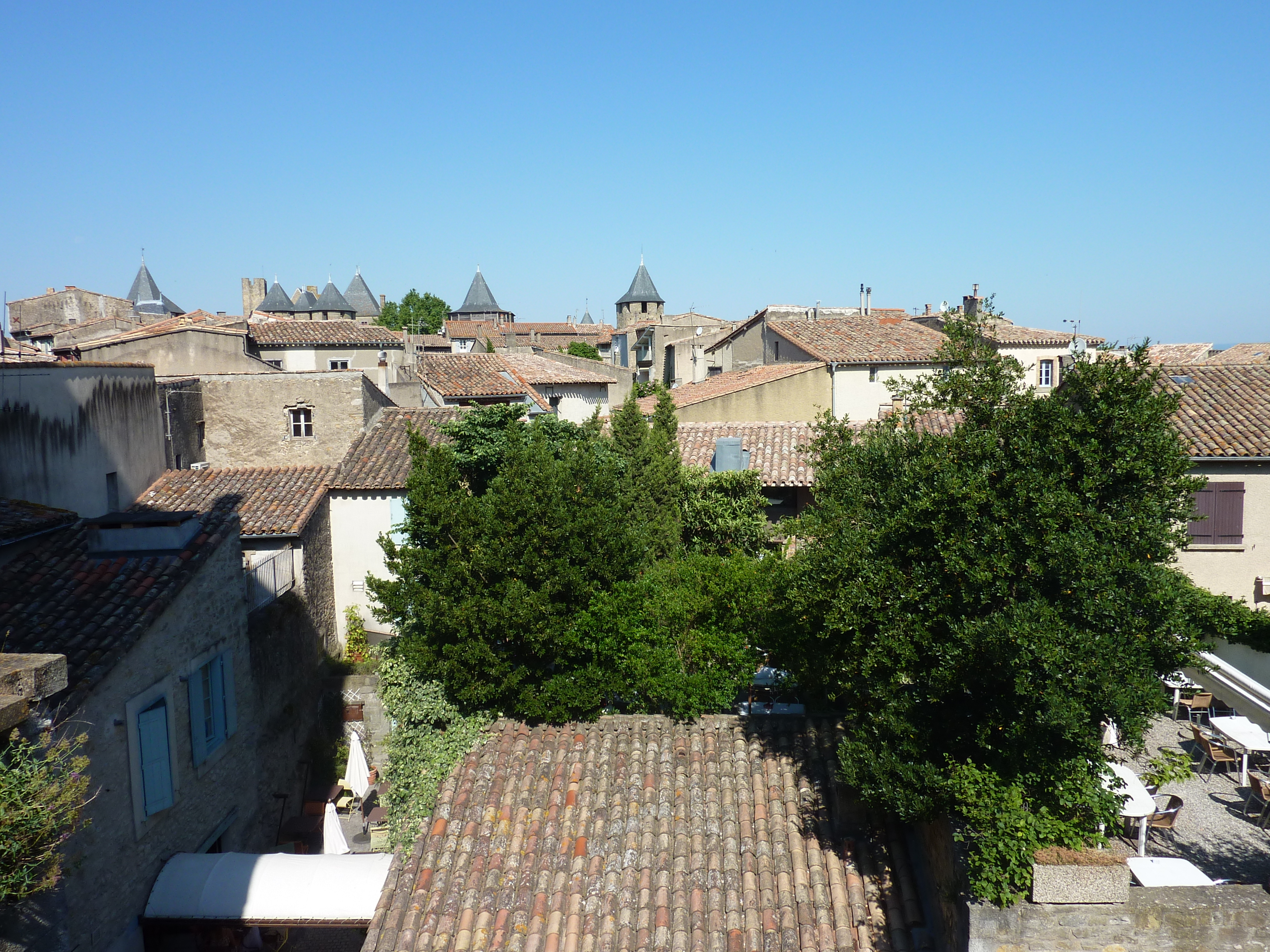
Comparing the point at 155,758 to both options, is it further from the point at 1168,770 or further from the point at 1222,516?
the point at 1222,516

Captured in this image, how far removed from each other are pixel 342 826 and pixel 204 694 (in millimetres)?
4631

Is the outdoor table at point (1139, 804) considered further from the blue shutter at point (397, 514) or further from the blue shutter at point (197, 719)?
the blue shutter at point (397, 514)

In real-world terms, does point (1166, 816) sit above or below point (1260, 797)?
above

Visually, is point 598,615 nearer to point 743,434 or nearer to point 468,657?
point 468,657

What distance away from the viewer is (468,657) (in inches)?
449

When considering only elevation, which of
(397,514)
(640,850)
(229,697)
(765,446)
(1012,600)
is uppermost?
(765,446)

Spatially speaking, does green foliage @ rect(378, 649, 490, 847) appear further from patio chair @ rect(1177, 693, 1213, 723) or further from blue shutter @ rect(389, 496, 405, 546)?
patio chair @ rect(1177, 693, 1213, 723)

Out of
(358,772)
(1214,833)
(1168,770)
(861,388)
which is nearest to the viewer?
(1168,770)

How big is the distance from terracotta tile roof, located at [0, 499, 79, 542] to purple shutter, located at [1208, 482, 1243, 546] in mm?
18786

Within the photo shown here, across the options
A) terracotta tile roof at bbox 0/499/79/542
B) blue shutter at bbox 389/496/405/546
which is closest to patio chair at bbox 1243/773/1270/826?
blue shutter at bbox 389/496/405/546

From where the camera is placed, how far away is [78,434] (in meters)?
17.4

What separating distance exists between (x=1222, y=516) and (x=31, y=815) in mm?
18303

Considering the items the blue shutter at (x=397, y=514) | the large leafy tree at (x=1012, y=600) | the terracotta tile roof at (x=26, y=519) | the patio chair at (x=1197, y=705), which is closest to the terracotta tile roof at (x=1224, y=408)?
the patio chair at (x=1197, y=705)

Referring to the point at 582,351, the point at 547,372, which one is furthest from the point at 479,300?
the point at 547,372
